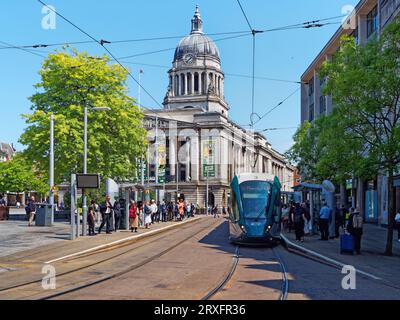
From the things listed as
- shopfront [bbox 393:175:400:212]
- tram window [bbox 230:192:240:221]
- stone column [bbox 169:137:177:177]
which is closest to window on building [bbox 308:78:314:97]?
shopfront [bbox 393:175:400:212]

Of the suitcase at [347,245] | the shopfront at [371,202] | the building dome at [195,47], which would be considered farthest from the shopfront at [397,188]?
the building dome at [195,47]

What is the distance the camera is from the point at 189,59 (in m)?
124

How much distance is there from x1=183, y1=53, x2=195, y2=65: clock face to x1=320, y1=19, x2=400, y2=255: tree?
339 feet

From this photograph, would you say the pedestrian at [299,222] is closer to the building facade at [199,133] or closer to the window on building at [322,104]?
the window on building at [322,104]

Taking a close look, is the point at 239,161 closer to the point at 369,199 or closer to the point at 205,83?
the point at 205,83

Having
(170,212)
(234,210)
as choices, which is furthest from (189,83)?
(234,210)

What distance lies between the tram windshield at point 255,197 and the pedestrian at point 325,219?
9.59ft

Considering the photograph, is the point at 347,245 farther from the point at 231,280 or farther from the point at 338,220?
the point at 338,220

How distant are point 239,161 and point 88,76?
81.5 metres

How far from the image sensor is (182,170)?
11219cm

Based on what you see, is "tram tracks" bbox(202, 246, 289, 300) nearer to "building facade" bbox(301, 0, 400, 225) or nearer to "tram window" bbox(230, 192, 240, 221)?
"tram window" bbox(230, 192, 240, 221)

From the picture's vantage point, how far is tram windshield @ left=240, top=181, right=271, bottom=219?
23.0 m

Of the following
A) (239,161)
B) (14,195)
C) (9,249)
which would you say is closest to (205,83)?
(239,161)

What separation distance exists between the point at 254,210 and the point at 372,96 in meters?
6.51
